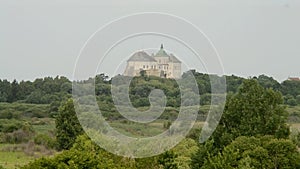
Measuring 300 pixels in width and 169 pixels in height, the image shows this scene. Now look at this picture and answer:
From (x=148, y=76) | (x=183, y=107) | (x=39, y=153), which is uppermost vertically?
(x=148, y=76)

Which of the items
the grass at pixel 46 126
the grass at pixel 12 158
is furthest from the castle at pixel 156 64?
the grass at pixel 46 126

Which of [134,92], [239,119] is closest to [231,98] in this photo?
[239,119]

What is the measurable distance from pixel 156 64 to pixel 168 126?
18.7 ft

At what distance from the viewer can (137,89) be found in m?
43.8

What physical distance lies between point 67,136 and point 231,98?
18480mm

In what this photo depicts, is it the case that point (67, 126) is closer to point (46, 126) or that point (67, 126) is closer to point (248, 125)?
point (46, 126)

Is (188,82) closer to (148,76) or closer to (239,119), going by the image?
(239,119)

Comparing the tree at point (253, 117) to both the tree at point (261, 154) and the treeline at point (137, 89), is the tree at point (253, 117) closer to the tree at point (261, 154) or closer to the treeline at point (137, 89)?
the tree at point (261, 154)

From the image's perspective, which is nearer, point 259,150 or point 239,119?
point 259,150

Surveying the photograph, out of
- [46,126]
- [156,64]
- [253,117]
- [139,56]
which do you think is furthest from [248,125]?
[46,126]

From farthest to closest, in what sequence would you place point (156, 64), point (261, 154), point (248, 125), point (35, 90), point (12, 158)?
point (35, 90)
point (156, 64)
point (12, 158)
point (248, 125)
point (261, 154)

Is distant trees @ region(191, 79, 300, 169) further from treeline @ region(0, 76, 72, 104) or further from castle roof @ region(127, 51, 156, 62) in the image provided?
treeline @ region(0, 76, 72, 104)

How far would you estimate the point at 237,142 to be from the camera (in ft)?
75.9

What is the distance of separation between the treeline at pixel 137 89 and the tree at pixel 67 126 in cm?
365
